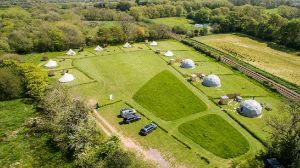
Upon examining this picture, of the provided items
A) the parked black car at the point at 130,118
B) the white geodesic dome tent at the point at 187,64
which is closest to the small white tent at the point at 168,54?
the white geodesic dome tent at the point at 187,64

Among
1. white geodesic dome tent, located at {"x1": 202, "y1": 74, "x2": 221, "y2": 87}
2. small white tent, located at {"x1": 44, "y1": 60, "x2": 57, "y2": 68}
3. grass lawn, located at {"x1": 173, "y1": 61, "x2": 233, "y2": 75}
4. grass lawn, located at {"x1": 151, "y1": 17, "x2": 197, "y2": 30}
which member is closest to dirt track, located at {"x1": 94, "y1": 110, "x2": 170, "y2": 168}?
white geodesic dome tent, located at {"x1": 202, "y1": 74, "x2": 221, "y2": 87}

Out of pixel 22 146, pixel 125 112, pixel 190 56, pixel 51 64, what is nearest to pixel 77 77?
pixel 51 64

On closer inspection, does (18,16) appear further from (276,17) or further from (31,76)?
(276,17)

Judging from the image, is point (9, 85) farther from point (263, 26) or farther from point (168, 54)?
point (263, 26)

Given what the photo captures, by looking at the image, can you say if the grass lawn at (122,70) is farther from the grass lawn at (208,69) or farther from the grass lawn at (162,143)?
the grass lawn at (162,143)

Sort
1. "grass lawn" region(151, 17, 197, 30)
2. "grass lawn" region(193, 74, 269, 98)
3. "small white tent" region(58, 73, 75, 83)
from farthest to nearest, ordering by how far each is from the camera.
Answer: "grass lawn" region(151, 17, 197, 30), "small white tent" region(58, 73, 75, 83), "grass lawn" region(193, 74, 269, 98)

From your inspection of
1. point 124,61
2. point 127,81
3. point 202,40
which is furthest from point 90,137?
point 202,40

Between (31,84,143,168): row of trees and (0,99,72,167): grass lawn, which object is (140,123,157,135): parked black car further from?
(0,99,72,167): grass lawn
